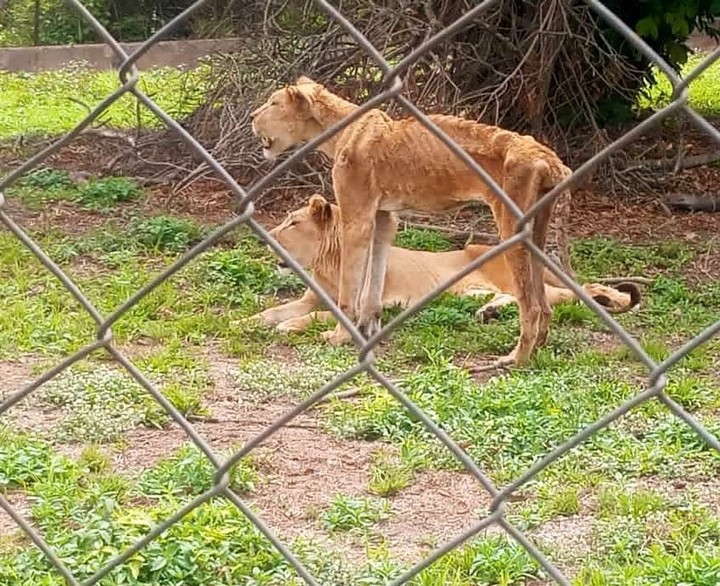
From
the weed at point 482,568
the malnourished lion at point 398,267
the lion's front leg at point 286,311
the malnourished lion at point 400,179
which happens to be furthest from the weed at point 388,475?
the malnourished lion at point 398,267

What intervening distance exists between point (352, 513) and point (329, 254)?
9.80ft

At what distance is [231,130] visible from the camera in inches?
334

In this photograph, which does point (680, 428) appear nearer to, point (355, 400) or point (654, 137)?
point (355, 400)

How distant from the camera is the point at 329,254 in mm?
6527

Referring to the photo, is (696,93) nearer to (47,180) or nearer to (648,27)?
(648,27)

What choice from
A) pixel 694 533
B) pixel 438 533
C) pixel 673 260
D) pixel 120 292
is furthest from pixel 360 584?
pixel 673 260

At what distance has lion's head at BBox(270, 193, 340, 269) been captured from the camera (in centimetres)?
649

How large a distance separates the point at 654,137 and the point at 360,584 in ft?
24.0

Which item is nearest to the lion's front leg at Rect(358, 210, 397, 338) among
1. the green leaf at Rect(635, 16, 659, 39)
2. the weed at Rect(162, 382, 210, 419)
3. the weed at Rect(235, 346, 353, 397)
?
the weed at Rect(235, 346, 353, 397)

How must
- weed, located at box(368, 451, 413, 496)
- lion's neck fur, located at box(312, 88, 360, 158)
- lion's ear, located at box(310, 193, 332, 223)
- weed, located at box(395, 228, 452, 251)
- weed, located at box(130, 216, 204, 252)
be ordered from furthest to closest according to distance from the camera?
1. weed, located at box(395, 228, 452, 251)
2. weed, located at box(130, 216, 204, 252)
3. lion's ear, located at box(310, 193, 332, 223)
4. lion's neck fur, located at box(312, 88, 360, 158)
5. weed, located at box(368, 451, 413, 496)

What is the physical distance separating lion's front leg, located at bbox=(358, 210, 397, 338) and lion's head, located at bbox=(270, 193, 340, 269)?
0.28 meters

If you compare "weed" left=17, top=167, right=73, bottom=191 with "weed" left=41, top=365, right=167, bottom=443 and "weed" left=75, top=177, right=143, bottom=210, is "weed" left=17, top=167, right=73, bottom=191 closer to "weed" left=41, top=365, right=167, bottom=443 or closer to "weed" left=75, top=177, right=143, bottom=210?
"weed" left=75, top=177, right=143, bottom=210

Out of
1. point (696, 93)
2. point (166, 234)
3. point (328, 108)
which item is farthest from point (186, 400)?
point (696, 93)

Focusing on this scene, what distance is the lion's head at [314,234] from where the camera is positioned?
649 centimetres
